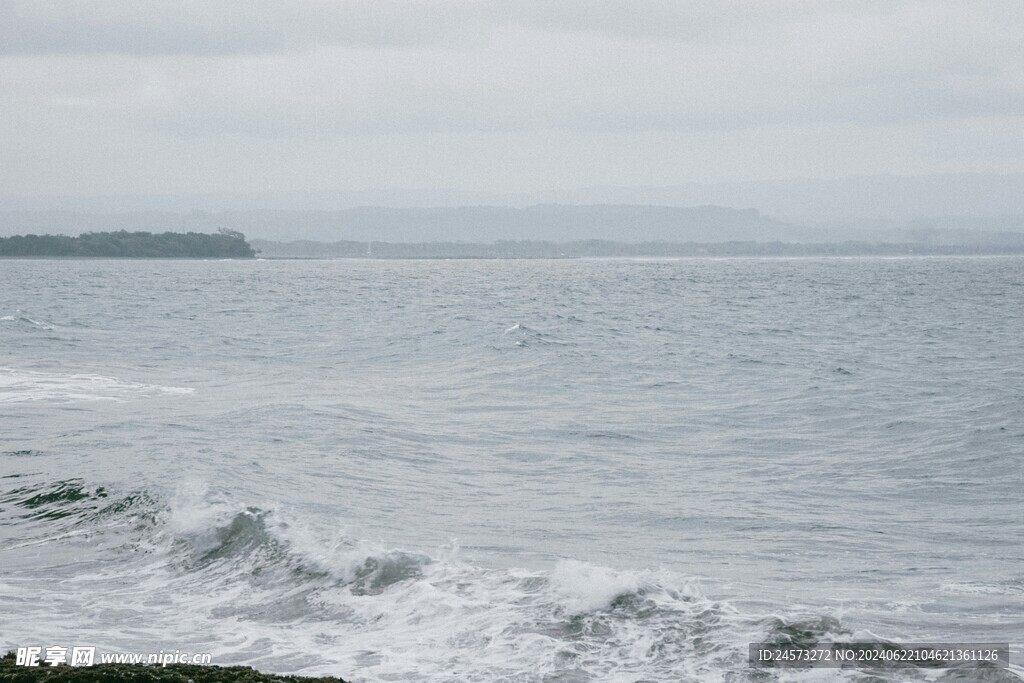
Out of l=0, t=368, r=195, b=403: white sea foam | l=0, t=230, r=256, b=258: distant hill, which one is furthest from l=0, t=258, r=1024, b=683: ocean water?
l=0, t=230, r=256, b=258: distant hill

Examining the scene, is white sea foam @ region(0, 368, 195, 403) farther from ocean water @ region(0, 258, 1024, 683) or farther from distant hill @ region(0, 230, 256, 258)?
distant hill @ region(0, 230, 256, 258)

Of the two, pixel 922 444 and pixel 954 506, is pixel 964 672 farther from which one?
pixel 922 444

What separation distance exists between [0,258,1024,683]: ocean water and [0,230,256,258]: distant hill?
6315 inches

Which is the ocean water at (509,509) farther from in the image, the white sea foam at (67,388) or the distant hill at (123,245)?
the distant hill at (123,245)

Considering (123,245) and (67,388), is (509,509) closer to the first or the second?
(67,388)

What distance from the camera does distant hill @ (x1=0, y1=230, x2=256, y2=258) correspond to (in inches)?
7023

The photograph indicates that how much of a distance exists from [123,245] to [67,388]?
177115mm

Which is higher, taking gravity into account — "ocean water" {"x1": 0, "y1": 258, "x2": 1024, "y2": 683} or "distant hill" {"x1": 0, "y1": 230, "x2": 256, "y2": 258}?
"distant hill" {"x1": 0, "y1": 230, "x2": 256, "y2": 258}

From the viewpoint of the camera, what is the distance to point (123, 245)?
622ft

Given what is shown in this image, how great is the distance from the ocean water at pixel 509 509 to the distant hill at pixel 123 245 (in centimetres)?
16040

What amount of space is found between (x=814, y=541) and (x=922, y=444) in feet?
24.8

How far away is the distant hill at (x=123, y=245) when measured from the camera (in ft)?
585

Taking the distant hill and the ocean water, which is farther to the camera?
the distant hill

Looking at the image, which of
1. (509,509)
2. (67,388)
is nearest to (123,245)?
(67,388)
